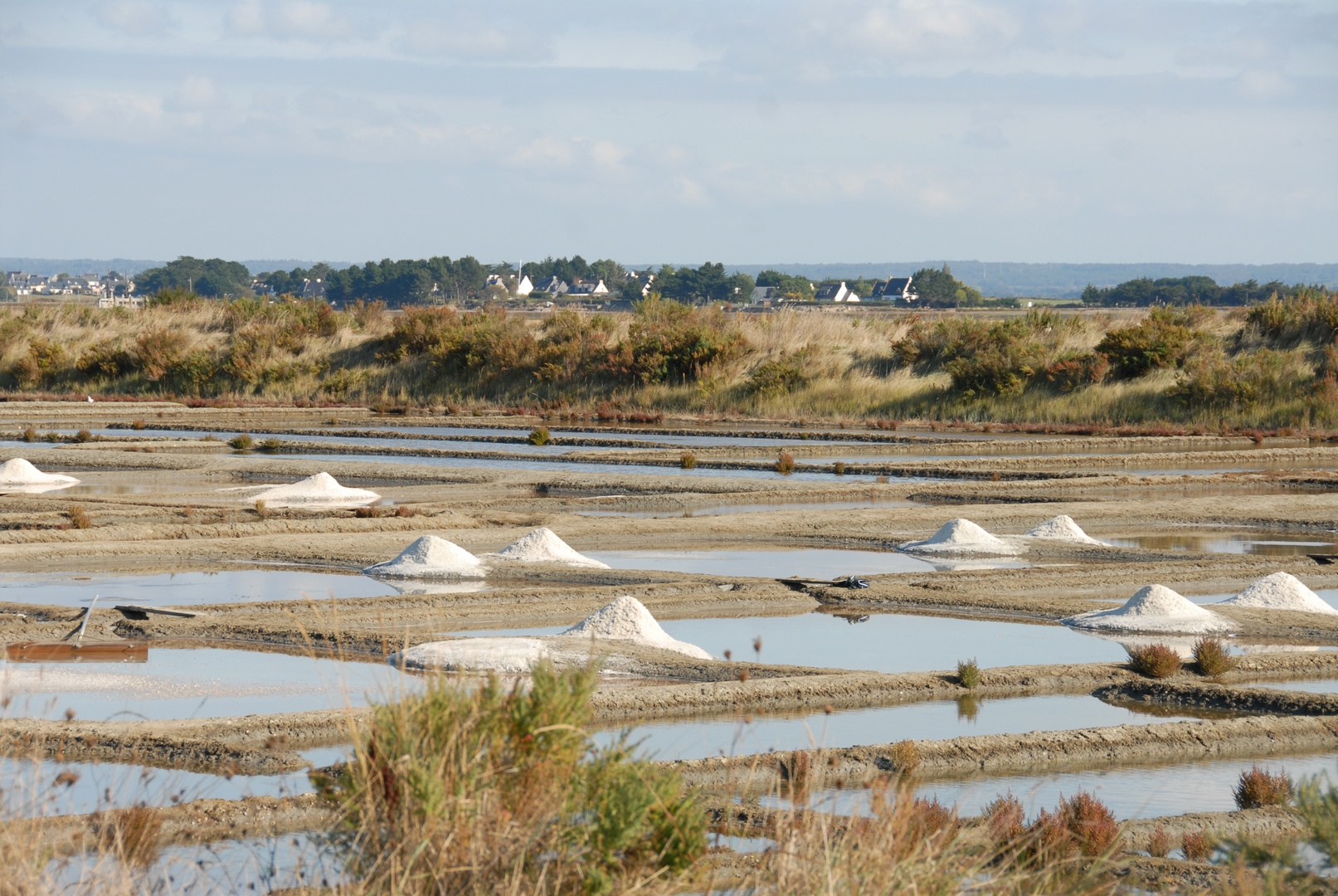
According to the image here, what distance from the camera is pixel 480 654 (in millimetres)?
10398

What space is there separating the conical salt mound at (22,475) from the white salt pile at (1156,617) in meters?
18.1

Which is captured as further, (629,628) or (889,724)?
(629,628)

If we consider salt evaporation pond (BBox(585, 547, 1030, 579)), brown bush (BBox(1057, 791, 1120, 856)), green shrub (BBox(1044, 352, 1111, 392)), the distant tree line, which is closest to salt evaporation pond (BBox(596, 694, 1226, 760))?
brown bush (BBox(1057, 791, 1120, 856))

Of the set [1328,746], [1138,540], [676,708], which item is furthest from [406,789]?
[1138,540]

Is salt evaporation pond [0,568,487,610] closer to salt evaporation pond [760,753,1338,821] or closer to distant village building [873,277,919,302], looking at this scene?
salt evaporation pond [760,753,1338,821]

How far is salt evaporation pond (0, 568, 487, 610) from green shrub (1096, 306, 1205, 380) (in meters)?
27.9

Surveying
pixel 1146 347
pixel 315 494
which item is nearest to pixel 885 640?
pixel 315 494

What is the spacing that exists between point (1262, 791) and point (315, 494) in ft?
55.6

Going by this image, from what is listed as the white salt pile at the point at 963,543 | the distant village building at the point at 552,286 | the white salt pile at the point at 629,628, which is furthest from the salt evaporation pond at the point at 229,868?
the distant village building at the point at 552,286

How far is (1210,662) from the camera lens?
1093cm

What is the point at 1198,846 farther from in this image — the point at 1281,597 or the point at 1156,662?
the point at 1281,597

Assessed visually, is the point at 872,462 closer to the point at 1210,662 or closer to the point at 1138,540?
the point at 1138,540

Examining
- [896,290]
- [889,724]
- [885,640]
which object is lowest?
[885,640]

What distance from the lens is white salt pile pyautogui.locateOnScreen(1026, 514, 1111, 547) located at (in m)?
17.5
